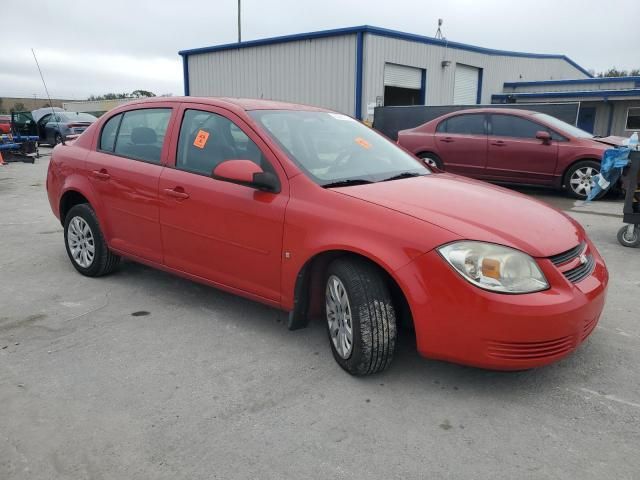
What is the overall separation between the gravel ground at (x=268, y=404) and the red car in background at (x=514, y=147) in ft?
17.9

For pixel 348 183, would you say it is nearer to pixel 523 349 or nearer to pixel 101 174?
pixel 523 349

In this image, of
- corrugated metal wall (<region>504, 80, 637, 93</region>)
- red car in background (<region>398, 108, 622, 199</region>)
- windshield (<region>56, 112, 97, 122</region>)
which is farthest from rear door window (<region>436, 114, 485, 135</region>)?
corrugated metal wall (<region>504, 80, 637, 93</region>)

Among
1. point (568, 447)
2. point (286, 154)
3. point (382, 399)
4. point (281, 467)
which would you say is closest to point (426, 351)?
point (382, 399)

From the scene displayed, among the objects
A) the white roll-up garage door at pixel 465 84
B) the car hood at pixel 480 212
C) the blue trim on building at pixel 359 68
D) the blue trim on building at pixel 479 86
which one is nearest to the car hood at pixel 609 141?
the car hood at pixel 480 212

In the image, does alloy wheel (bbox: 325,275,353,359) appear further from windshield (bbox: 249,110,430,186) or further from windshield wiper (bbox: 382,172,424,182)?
windshield wiper (bbox: 382,172,424,182)

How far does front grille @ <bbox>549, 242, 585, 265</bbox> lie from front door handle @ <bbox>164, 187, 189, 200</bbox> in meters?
2.38

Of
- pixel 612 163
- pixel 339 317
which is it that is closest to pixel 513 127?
pixel 612 163

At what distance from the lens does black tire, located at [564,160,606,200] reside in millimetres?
8898

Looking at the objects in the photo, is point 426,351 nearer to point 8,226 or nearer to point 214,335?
point 214,335

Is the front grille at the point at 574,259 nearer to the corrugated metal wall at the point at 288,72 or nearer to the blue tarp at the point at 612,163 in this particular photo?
the blue tarp at the point at 612,163

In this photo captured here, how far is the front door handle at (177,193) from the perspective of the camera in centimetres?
381

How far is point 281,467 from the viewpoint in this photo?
2328 millimetres

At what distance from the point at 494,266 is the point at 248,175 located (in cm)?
151

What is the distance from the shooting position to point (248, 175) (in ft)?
10.7
